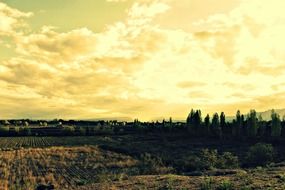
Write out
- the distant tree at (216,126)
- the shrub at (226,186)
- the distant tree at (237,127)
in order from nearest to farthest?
1. the shrub at (226,186)
2. the distant tree at (237,127)
3. the distant tree at (216,126)

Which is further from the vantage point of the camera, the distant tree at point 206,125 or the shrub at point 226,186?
the distant tree at point 206,125

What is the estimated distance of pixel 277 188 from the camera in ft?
91.3

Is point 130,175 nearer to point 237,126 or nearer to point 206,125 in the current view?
point 237,126

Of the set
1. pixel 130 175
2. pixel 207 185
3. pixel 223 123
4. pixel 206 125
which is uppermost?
pixel 223 123

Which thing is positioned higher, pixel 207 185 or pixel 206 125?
pixel 206 125

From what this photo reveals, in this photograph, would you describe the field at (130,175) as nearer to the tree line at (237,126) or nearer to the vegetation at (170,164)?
the vegetation at (170,164)

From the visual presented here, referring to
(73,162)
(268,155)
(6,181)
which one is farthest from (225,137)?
(6,181)

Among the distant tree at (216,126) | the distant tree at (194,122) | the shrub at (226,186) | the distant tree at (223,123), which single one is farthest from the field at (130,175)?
the distant tree at (194,122)

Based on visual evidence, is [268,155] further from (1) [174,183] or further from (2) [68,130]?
(2) [68,130]

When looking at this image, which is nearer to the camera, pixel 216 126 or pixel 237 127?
pixel 237 127

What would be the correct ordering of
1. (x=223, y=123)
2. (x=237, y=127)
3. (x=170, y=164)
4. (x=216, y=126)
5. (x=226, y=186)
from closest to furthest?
(x=226, y=186), (x=170, y=164), (x=237, y=127), (x=216, y=126), (x=223, y=123)

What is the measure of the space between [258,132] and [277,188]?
114 m

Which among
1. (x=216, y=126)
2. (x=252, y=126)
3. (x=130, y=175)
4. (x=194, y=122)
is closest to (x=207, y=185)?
(x=130, y=175)

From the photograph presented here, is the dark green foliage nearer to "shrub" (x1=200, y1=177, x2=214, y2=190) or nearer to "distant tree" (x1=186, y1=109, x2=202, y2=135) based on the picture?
"distant tree" (x1=186, y1=109, x2=202, y2=135)
